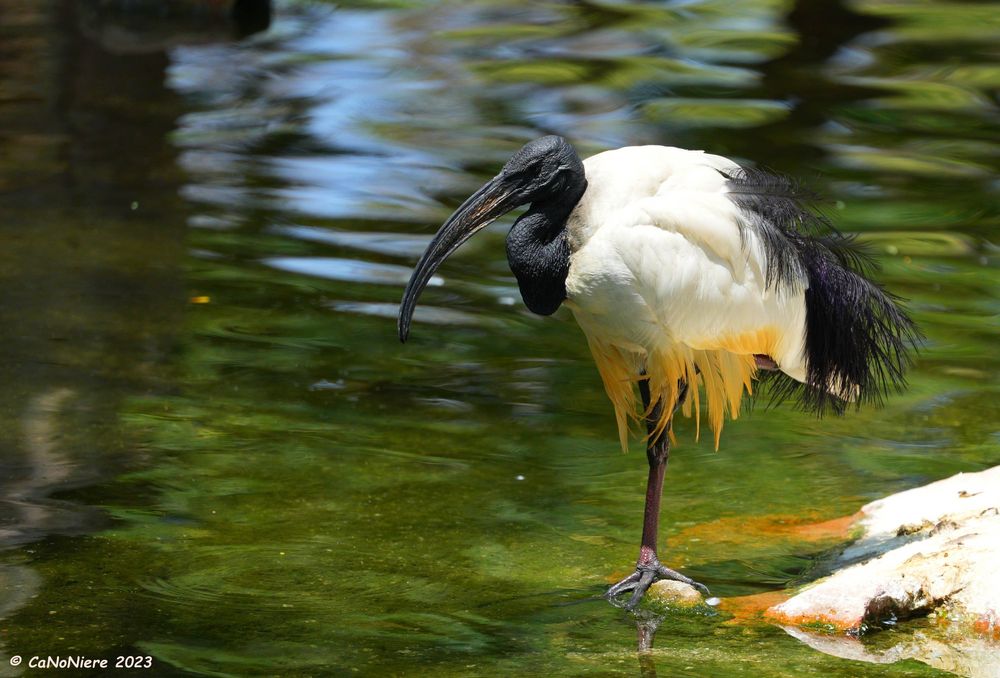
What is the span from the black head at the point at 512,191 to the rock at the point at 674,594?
1.43 metres

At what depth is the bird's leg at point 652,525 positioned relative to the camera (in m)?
6.23

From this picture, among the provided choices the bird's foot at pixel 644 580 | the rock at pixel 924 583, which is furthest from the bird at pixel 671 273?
the rock at pixel 924 583

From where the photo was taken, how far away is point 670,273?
19.5 feet

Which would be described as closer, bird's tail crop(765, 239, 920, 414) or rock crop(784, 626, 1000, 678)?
rock crop(784, 626, 1000, 678)

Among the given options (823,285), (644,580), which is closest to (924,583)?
(644,580)

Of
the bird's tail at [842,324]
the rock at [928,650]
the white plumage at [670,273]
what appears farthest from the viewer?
the bird's tail at [842,324]

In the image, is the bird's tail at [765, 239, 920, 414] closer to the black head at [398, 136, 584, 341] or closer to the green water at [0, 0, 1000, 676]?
the green water at [0, 0, 1000, 676]

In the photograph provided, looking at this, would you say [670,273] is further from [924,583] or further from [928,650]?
[928,650]

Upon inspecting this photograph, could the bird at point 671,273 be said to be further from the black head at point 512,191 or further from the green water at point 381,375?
the green water at point 381,375

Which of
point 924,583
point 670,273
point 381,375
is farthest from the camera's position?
point 381,375

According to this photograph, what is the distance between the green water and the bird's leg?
0.13m

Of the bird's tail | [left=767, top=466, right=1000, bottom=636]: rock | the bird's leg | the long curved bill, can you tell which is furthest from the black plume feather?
the long curved bill

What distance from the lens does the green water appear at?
5.96 m

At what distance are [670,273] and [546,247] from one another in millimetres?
506
